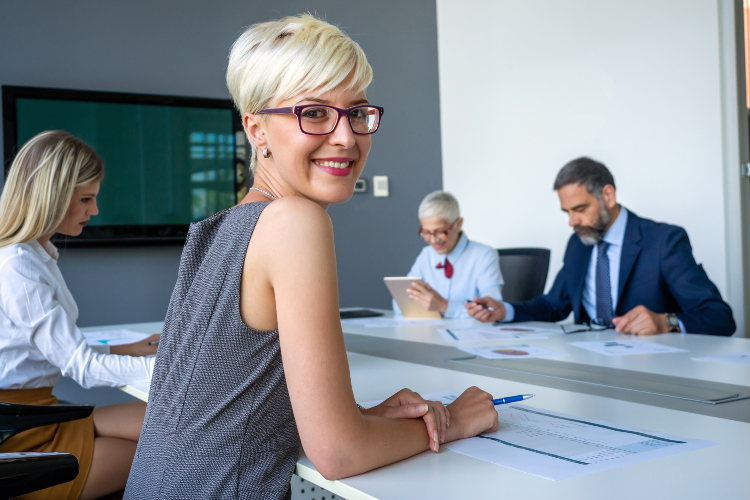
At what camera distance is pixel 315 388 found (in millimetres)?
845

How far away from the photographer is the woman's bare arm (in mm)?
850

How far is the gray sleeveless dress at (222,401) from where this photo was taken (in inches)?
36.2

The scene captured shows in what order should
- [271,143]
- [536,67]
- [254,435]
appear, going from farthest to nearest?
[536,67]
[271,143]
[254,435]

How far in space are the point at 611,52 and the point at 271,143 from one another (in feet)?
11.0

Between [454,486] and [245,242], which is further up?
[245,242]

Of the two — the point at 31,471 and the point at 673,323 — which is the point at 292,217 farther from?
the point at 673,323

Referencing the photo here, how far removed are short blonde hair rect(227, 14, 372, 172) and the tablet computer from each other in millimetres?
1882

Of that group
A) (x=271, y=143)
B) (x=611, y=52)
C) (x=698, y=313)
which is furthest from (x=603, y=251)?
(x=271, y=143)

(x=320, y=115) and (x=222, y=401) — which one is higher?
(x=320, y=115)

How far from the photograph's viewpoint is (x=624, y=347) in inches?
74.3

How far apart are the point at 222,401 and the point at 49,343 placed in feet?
2.92

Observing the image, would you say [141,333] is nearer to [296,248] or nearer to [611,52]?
[296,248]

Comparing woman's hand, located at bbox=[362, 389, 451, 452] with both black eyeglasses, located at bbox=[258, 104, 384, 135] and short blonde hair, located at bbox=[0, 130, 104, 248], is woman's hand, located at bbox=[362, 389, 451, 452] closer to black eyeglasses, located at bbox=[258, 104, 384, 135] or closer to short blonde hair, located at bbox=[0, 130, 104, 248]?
black eyeglasses, located at bbox=[258, 104, 384, 135]

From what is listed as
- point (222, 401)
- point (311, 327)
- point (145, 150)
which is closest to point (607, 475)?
point (311, 327)
